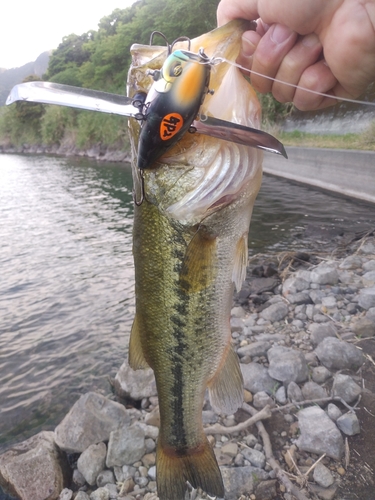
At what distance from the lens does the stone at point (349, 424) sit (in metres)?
3.42

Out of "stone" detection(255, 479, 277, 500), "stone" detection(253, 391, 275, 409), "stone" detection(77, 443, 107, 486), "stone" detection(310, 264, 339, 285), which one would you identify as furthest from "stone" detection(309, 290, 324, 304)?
"stone" detection(77, 443, 107, 486)

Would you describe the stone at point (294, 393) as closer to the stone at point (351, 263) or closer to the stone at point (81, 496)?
the stone at point (81, 496)

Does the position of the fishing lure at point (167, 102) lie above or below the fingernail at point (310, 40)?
below

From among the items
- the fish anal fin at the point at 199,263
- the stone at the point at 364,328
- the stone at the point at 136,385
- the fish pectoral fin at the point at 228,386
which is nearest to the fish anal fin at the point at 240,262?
the fish anal fin at the point at 199,263

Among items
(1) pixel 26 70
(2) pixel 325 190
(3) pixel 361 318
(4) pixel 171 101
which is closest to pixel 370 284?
(3) pixel 361 318

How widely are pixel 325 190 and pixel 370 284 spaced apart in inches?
429

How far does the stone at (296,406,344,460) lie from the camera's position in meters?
3.26

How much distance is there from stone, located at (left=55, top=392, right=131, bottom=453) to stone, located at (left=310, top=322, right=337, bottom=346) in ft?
8.23

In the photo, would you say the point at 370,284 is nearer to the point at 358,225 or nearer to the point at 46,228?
the point at 358,225

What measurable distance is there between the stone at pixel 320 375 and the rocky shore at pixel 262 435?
1 cm

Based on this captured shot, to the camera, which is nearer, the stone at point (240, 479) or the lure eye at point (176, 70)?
the lure eye at point (176, 70)

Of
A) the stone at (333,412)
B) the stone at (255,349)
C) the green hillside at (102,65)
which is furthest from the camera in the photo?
the green hillside at (102,65)

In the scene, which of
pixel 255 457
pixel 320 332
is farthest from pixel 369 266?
pixel 255 457

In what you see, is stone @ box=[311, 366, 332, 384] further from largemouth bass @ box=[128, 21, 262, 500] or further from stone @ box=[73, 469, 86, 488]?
stone @ box=[73, 469, 86, 488]
